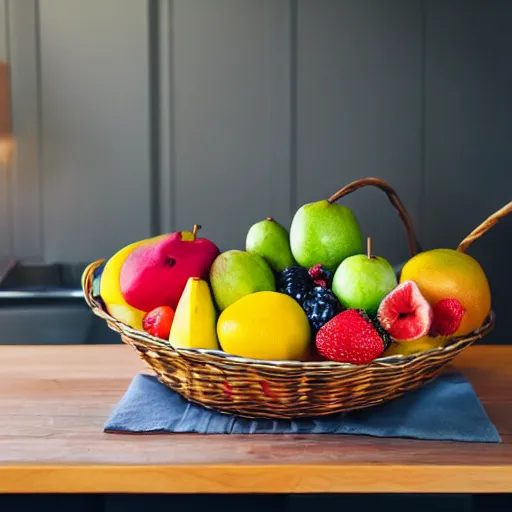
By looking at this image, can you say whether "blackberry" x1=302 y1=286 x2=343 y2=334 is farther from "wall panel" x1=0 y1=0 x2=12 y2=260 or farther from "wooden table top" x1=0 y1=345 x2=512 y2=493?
"wall panel" x1=0 y1=0 x2=12 y2=260

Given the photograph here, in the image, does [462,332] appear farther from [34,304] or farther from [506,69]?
[506,69]

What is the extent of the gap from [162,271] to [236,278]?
0.28ft

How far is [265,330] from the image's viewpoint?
79 centimetres

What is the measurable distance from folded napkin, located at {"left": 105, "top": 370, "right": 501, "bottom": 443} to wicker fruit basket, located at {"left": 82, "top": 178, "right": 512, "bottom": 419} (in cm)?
1

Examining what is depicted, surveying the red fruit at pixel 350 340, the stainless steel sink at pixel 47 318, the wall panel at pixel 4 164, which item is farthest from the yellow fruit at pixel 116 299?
the wall panel at pixel 4 164

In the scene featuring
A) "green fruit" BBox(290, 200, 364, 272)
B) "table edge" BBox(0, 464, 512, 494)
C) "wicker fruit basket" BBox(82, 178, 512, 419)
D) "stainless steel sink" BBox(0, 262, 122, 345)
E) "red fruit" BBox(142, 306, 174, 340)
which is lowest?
"stainless steel sink" BBox(0, 262, 122, 345)

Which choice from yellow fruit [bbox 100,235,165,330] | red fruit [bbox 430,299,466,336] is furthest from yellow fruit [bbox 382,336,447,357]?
yellow fruit [bbox 100,235,165,330]

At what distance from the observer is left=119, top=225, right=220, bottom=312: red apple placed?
0.88m

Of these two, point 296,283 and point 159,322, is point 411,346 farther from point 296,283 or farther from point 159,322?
point 159,322

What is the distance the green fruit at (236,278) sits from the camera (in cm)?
87

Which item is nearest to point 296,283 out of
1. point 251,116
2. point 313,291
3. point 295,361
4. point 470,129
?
point 313,291

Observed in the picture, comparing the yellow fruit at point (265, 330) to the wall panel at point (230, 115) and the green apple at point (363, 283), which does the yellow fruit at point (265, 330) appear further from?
the wall panel at point (230, 115)

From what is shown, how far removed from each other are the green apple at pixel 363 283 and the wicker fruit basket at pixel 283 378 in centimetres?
8

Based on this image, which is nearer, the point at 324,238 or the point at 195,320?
the point at 195,320
